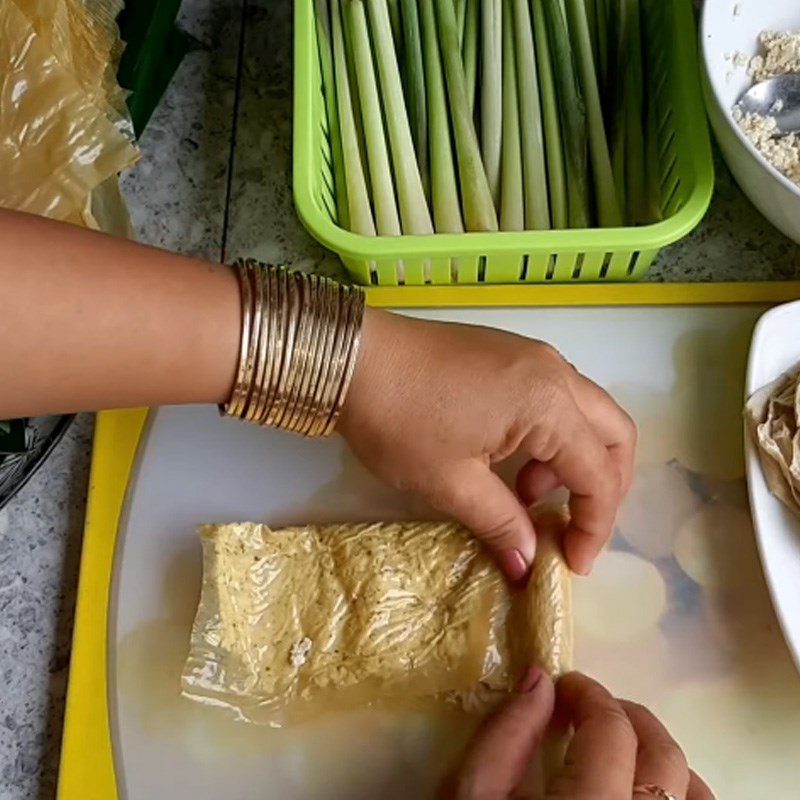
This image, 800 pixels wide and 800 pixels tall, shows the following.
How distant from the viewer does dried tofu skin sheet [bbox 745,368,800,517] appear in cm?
76

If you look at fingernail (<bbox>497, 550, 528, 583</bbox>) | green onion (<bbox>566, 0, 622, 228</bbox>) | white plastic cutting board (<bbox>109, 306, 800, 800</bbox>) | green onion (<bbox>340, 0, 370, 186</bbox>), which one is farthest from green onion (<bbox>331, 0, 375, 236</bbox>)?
fingernail (<bbox>497, 550, 528, 583</bbox>)

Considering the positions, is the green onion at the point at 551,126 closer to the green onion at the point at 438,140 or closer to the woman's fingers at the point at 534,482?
the green onion at the point at 438,140

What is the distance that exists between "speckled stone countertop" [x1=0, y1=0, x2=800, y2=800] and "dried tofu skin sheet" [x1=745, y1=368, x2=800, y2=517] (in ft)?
0.52

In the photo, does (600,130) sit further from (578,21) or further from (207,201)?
(207,201)

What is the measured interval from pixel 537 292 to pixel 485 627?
302 mm

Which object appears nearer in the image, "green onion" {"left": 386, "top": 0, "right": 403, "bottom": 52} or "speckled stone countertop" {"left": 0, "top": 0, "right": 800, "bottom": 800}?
"speckled stone countertop" {"left": 0, "top": 0, "right": 800, "bottom": 800}

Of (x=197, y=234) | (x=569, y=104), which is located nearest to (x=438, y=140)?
(x=569, y=104)

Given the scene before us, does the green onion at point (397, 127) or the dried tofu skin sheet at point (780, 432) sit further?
the green onion at point (397, 127)

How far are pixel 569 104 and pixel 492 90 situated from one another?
74 millimetres

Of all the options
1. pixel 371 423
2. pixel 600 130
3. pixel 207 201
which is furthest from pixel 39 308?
pixel 600 130

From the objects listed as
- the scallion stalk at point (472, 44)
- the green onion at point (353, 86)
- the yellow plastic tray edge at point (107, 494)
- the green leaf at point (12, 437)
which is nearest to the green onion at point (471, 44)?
the scallion stalk at point (472, 44)

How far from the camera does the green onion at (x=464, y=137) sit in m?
0.91

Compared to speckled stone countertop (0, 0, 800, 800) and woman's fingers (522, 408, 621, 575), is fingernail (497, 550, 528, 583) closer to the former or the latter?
woman's fingers (522, 408, 621, 575)

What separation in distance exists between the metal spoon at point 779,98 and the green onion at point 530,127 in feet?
0.59
